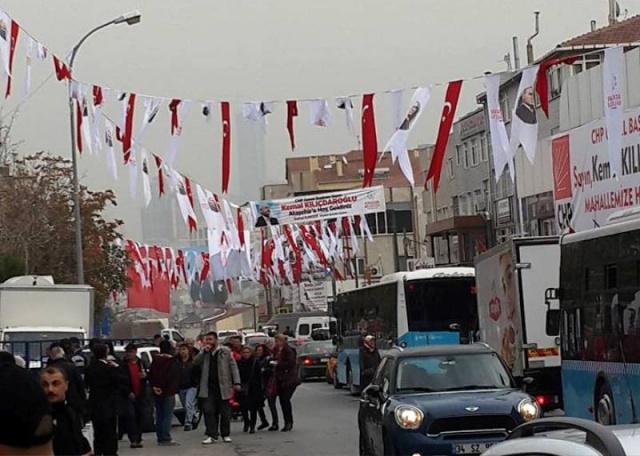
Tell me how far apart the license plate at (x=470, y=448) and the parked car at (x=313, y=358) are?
30.9 meters

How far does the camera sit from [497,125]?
2078 centimetres

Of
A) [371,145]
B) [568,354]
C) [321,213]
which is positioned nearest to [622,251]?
[568,354]

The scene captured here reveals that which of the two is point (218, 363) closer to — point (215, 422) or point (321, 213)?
point (215, 422)

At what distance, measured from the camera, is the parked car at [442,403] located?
14320mm

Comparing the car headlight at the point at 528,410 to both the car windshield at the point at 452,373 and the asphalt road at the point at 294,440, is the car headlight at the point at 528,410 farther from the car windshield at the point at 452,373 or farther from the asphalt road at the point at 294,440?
the asphalt road at the point at 294,440

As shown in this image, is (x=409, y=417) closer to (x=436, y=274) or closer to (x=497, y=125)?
(x=497, y=125)

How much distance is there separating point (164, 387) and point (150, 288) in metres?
33.1

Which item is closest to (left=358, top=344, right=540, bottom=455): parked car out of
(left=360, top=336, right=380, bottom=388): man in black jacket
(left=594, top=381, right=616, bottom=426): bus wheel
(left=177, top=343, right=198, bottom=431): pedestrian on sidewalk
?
(left=594, top=381, right=616, bottom=426): bus wheel

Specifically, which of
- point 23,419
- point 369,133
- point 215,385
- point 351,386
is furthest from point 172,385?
point 23,419

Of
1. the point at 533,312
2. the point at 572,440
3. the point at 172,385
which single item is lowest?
the point at 172,385

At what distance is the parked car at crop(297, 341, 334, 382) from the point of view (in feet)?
149

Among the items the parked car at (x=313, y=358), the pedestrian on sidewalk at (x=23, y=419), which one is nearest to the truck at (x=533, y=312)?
the pedestrian on sidewalk at (x=23, y=419)

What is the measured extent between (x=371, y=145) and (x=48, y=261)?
95.3 ft

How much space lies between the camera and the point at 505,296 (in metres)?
24.3
